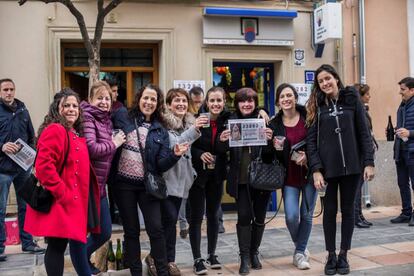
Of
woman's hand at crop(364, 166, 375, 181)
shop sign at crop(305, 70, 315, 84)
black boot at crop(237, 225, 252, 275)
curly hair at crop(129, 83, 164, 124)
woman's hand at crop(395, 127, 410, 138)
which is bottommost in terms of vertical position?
black boot at crop(237, 225, 252, 275)

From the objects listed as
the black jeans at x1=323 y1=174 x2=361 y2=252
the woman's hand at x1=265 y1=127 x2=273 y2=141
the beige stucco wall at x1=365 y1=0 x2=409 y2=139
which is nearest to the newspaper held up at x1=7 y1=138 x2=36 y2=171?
the woman's hand at x1=265 y1=127 x2=273 y2=141

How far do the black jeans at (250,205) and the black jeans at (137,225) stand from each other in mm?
909

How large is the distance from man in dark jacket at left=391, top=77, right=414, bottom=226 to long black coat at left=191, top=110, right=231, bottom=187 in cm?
350

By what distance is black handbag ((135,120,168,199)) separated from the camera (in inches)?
187

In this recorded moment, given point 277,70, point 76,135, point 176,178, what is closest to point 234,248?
point 176,178

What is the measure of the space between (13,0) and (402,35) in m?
6.88

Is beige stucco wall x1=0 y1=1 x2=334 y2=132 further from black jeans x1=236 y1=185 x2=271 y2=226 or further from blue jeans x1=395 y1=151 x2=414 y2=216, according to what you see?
black jeans x1=236 y1=185 x2=271 y2=226

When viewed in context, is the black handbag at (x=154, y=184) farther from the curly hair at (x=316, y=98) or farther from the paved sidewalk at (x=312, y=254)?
the curly hair at (x=316, y=98)

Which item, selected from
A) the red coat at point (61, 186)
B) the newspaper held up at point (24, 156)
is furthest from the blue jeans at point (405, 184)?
the red coat at point (61, 186)

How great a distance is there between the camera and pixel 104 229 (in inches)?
193

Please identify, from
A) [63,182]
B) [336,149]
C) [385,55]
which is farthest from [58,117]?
[385,55]

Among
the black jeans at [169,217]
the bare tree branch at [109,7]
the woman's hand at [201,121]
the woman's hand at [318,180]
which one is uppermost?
the bare tree branch at [109,7]

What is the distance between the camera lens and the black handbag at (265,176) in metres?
5.23

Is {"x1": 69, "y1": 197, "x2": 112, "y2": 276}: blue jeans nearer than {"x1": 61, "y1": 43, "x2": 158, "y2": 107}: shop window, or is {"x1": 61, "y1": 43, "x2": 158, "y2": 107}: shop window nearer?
{"x1": 69, "y1": 197, "x2": 112, "y2": 276}: blue jeans
